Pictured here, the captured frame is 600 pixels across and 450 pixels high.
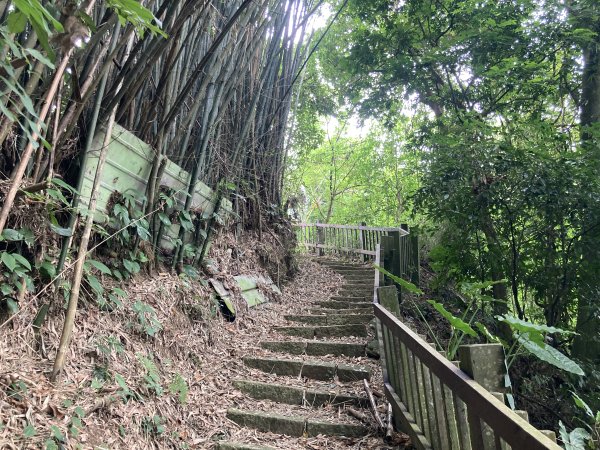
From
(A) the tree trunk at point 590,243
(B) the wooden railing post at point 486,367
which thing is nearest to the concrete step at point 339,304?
(A) the tree trunk at point 590,243

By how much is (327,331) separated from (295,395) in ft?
3.43

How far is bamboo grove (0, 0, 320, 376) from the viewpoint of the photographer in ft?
4.39

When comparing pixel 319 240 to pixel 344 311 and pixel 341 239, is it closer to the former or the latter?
pixel 341 239

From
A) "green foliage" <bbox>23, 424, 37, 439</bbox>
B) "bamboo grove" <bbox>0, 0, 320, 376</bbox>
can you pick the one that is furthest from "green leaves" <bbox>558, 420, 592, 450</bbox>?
"bamboo grove" <bbox>0, 0, 320, 376</bbox>

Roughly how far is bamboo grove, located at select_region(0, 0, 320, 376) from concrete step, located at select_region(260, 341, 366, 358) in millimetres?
1057

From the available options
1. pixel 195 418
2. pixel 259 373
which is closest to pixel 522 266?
pixel 259 373

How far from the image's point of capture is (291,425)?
2.58 m

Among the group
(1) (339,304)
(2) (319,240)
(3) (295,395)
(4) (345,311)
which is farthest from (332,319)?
(2) (319,240)

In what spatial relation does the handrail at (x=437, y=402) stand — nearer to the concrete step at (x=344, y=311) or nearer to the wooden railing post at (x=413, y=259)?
the concrete step at (x=344, y=311)

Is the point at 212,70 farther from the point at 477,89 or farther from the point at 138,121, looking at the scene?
the point at 477,89

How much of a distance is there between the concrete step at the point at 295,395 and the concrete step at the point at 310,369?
0.25 m

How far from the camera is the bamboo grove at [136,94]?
1.34m

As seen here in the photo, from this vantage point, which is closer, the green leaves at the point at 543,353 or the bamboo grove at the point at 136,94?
the bamboo grove at the point at 136,94

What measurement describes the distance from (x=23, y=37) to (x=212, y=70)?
1506mm
